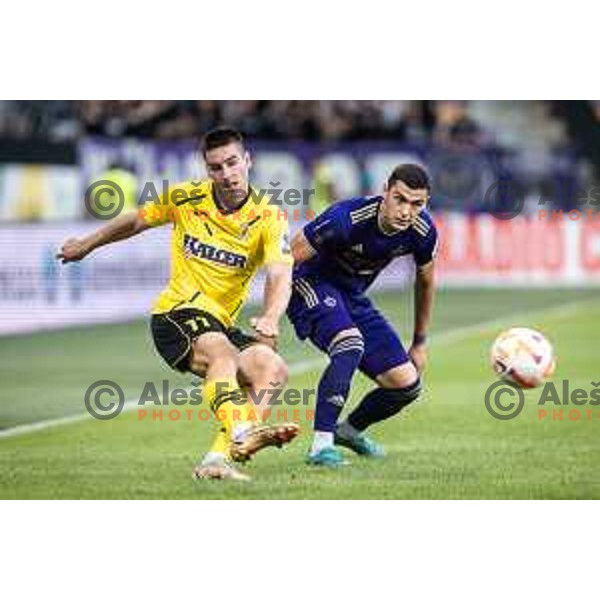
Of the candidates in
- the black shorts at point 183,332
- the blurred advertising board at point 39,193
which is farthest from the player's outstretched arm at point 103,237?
the blurred advertising board at point 39,193

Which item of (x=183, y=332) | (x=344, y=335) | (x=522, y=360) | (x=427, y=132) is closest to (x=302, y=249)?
(x=344, y=335)

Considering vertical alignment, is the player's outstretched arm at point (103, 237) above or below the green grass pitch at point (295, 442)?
above

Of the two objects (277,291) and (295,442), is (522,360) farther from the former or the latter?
(277,291)

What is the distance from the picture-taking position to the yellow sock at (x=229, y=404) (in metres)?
7.17

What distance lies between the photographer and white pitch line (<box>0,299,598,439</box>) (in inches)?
379

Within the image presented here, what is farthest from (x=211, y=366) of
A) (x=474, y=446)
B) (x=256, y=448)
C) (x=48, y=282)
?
(x=48, y=282)

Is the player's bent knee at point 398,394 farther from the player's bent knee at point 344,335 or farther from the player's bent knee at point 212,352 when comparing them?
the player's bent knee at point 212,352

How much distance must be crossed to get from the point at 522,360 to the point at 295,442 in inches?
51.4

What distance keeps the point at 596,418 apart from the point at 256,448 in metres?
3.83

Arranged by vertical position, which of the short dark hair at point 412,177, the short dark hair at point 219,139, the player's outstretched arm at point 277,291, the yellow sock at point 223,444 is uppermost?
the short dark hair at point 219,139

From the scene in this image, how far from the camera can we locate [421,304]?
27.0 feet

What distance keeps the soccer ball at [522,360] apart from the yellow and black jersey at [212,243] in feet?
5.07

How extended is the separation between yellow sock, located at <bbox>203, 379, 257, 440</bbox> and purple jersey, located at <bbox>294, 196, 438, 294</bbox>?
43.0 inches

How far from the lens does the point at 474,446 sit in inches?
351
